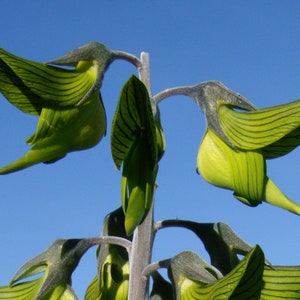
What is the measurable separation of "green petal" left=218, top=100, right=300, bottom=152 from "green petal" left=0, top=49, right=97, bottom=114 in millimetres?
505

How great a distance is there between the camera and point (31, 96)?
3.35 meters

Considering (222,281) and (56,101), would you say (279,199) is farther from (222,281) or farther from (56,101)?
(56,101)

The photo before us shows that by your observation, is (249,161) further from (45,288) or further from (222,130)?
(45,288)

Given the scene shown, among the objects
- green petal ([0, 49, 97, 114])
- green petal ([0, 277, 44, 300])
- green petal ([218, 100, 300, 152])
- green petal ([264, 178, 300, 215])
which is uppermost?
green petal ([0, 49, 97, 114])

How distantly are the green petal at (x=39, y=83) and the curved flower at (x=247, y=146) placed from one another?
0.45m

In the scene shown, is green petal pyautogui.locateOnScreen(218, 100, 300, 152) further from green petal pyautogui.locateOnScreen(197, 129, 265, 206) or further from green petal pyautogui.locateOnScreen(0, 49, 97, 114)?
green petal pyautogui.locateOnScreen(0, 49, 97, 114)

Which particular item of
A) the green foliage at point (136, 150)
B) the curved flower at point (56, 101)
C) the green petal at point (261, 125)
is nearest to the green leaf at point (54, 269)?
the curved flower at point (56, 101)

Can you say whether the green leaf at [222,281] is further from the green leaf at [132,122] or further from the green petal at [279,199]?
the green leaf at [132,122]

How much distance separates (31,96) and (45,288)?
2.26 feet

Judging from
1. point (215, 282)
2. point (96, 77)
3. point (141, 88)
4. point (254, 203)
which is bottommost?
point (215, 282)

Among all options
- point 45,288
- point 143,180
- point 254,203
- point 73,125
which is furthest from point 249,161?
point 45,288

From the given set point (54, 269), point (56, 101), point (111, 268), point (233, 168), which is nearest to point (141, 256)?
point (111, 268)

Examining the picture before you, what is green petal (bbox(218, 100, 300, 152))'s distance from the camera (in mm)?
3230

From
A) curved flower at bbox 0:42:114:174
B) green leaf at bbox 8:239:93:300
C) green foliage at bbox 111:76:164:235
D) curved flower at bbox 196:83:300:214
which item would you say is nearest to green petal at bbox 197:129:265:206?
curved flower at bbox 196:83:300:214
